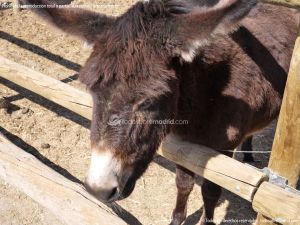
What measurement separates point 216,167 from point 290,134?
479 mm

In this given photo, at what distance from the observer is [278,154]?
2223 mm

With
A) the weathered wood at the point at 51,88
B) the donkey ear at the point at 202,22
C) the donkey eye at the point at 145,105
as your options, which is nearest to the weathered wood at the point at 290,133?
the donkey ear at the point at 202,22

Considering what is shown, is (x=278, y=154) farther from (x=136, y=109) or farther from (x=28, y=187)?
(x=28, y=187)

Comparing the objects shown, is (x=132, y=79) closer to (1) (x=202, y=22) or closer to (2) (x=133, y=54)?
(2) (x=133, y=54)

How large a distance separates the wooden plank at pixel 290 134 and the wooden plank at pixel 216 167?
0.22 m

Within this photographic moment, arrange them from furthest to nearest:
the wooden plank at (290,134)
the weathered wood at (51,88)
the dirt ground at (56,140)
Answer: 1. the dirt ground at (56,140)
2. the weathered wood at (51,88)
3. the wooden plank at (290,134)

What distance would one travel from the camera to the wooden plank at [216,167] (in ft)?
6.86

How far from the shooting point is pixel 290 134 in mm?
2125

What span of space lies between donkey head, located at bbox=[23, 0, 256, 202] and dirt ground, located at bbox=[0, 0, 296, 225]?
0.45 m

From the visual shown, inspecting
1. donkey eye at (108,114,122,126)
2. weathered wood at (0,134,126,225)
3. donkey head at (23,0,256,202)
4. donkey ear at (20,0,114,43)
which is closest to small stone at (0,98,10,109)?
weathered wood at (0,134,126,225)

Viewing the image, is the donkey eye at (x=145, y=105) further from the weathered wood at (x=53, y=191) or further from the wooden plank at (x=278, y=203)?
the weathered wood at (x=53, y=191)

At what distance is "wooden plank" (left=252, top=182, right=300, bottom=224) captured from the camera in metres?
1.89

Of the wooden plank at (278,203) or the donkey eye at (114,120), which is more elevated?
the donkey eye at (114,120)

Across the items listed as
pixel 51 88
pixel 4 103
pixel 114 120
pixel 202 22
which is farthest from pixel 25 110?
pixel 202 22
